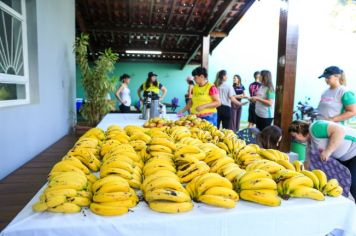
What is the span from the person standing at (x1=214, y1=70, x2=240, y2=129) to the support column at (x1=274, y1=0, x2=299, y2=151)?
1.28 metres

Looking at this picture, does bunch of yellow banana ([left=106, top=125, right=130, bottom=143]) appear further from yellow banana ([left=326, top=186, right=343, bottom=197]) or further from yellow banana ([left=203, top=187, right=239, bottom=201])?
yellow banana ([left=326, top=186, right=343, bottom=197])

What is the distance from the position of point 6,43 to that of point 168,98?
9874 millimetres

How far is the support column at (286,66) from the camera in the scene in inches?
145

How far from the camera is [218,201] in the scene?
3.48 feet

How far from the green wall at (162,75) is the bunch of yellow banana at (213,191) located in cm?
1173

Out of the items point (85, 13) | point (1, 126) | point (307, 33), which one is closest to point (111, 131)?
point (1, 126)

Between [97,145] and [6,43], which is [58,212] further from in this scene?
[6,43]

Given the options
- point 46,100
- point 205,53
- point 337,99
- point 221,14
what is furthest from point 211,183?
point 205,53

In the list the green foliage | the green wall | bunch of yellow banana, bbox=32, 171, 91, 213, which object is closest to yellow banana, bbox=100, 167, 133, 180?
bunch of yellow banana, bbox=32, 171, 91, 213

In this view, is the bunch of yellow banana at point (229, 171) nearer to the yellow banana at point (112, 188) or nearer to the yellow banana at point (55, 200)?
the yellow banana at point (112, 188)

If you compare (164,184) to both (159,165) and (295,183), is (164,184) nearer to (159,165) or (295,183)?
(159,165)

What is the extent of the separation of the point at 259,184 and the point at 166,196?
1.30 feet

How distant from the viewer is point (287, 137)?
3.92 m

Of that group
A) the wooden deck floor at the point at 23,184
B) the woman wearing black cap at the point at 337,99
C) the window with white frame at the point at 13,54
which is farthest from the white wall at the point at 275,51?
the wooden deck floor at the point at 23,184
